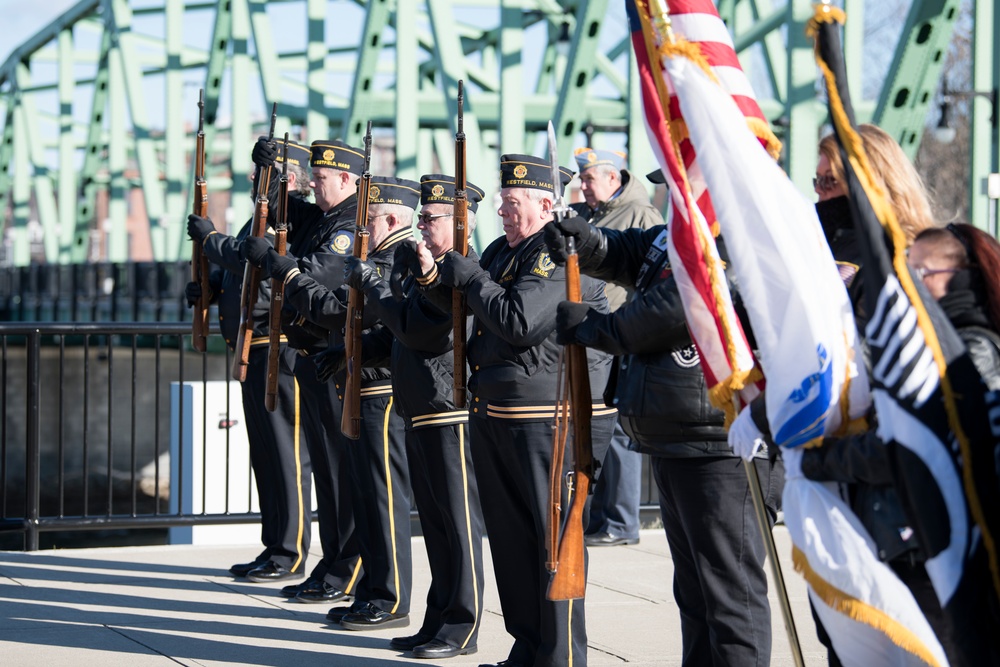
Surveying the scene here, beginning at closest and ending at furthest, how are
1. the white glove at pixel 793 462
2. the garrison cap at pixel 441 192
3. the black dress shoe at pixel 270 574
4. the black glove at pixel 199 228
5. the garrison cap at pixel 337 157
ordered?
the white glove at pixel 793 462
the garrison cap at pixel 441 192
the garrison cap at pixel 337 157
the black dress shoe at pixel 270 574
the black glove at pixel 199 228

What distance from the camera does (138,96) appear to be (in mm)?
33938

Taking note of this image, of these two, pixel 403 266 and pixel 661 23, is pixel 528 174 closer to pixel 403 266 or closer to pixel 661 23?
pixel 403 266

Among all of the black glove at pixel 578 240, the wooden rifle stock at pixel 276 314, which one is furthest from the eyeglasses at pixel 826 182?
the wooden rifle stock at pixel 276 314

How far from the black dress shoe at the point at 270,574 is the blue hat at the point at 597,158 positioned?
263 cm

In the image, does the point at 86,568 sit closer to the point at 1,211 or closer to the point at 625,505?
the point at 625,505

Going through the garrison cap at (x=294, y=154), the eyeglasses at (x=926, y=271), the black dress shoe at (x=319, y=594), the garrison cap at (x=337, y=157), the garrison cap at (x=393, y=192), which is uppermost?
the garrison cap at (x=294, y=154)

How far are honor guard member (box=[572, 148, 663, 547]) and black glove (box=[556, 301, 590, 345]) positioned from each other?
3.22 metres

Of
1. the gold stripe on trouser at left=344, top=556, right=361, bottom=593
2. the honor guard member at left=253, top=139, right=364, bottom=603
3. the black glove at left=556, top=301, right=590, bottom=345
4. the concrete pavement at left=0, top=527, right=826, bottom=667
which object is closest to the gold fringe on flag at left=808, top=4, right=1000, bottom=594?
the black glove at left=556, top=301, right=590, bottom=345

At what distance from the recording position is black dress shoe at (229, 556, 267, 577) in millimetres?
7629

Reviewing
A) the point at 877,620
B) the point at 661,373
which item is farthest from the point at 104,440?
the point at 877,620

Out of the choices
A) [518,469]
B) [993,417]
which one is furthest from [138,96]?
[993,417]

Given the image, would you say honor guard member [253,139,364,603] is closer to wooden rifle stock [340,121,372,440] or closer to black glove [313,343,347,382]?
black glove [313,343,347,382]

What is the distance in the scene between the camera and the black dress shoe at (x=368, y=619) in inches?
250

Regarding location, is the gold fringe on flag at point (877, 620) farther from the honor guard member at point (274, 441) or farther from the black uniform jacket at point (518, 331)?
the honor guard member at point (274, 441)
